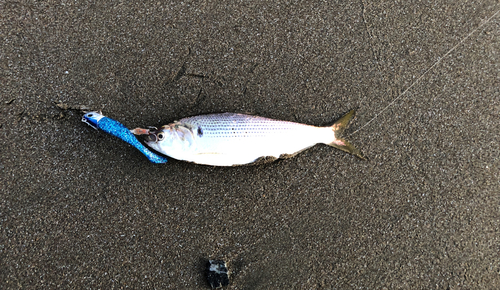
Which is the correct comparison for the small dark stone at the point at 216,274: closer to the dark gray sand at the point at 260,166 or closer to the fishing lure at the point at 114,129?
the dark gray sand at the point at 260,166

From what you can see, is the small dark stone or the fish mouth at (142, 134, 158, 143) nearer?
the fish mouth at (142, 134, 158, 143)

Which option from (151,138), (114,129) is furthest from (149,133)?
(114,129)

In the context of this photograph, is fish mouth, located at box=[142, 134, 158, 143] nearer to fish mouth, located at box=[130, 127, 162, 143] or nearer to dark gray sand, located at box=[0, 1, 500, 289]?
fish mouth, located at box=[130, 127, 162, 143]

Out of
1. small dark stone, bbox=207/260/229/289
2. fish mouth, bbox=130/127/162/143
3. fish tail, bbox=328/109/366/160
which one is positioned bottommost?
small dark stone, bbox=207/260/229/289

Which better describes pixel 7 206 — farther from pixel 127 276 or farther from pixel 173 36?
pixel 173 36

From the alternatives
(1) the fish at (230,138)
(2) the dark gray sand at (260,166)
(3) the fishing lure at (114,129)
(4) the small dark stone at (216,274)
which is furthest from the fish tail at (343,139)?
(3) the fishing lure at (114,129)

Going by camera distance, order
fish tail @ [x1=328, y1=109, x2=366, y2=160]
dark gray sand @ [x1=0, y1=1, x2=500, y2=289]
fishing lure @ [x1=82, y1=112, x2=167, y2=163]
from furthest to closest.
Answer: fish tail @ [x1=328, y1=109, x2=366, y2=160] → dark gray sand @ [x1=0, y1=1, x2=500, y2=289] → fishing lure @ [x1=82, y1=112, x2=167, y2=163]

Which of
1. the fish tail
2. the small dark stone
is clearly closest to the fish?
the fish tail

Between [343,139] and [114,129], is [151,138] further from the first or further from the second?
[343,139]
